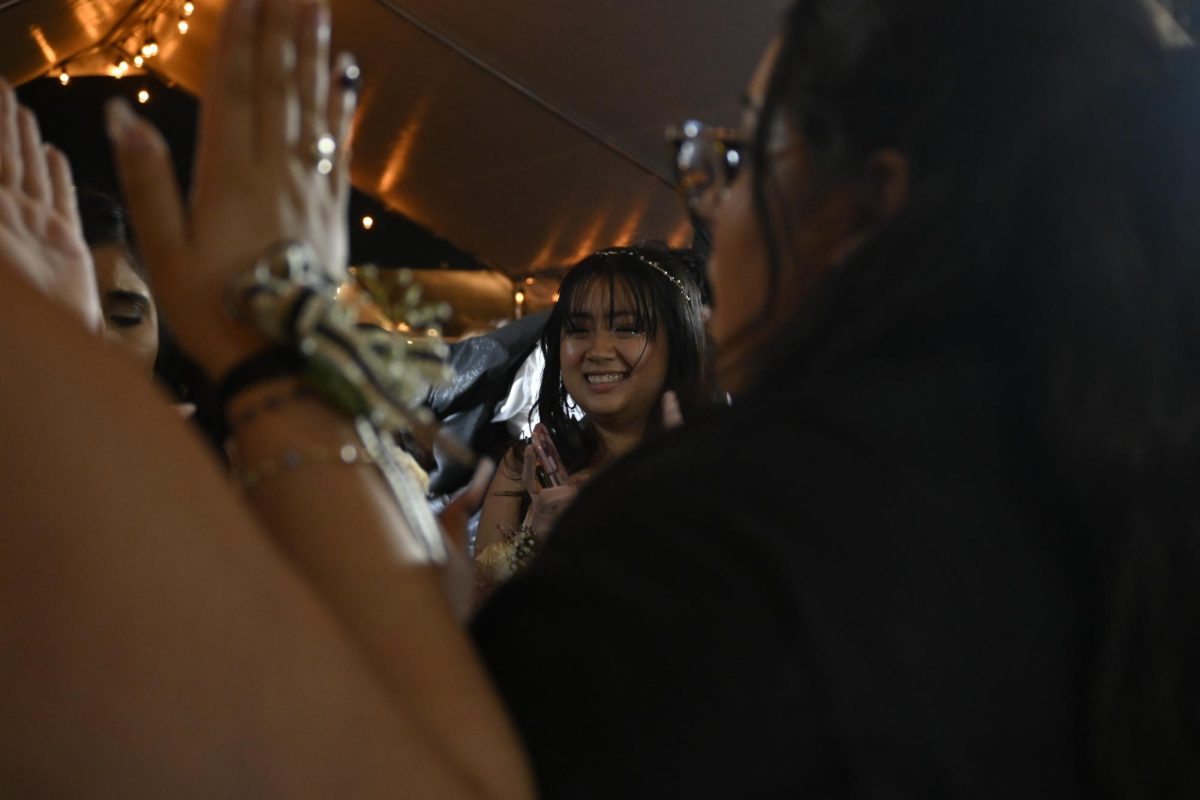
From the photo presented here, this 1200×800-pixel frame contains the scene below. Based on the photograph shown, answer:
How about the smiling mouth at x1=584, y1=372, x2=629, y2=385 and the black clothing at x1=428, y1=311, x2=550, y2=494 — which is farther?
the black clothing at x1=428, y1=311, x2=550, y2=494

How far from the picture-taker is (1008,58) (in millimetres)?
853

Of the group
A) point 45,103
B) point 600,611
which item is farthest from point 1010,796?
point 45,103

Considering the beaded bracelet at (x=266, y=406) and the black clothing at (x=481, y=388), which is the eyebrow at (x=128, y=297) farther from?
the beaded bracelet at (x=266, y=406)

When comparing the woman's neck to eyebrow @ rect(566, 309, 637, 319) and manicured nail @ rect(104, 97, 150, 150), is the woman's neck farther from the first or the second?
manicured nail @ rect(104, 97, 150, 150)

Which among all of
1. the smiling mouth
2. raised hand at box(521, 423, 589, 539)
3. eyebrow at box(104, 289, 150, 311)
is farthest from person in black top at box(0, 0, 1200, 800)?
the smiling mouth

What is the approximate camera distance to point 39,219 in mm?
1029

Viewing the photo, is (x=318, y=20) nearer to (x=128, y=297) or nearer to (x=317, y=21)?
(x=317, y=21)

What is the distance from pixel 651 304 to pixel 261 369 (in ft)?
8.73

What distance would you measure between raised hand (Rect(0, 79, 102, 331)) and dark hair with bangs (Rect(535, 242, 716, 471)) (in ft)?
7.67

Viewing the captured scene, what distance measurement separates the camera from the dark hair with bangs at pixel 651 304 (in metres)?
3.41

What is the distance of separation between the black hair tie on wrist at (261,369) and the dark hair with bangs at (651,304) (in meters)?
2.56

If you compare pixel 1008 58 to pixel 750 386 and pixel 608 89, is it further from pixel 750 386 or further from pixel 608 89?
pixel 608 89

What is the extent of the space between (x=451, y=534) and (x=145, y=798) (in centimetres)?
48

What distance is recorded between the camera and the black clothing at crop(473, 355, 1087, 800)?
71 cm
